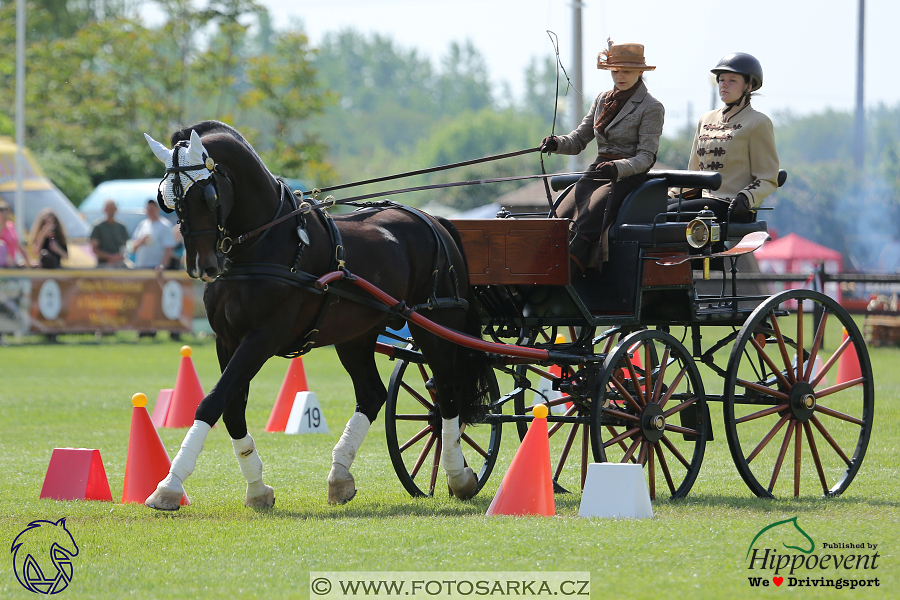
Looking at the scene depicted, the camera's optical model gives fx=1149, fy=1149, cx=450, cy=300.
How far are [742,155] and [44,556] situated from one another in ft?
16.6

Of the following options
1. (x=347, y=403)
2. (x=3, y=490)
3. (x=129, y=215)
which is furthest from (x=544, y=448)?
(x=129, y=215)

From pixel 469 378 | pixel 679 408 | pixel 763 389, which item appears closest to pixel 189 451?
pixel 469 378

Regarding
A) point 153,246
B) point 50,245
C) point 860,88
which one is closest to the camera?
point 50,245

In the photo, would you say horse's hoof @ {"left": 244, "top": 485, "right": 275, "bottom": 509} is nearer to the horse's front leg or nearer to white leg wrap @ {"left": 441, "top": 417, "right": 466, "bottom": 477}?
the horse's front leg

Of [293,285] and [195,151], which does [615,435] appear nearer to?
[293,285]

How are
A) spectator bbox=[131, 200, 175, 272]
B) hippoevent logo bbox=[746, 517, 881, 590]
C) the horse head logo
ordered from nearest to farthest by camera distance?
1. hippoevent logo bbox=[746, 517, 881, 590]
2. the horse head logo
3. spectator bbox=[131, 200, 175, 272]

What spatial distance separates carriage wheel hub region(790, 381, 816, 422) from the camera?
7.37 metres

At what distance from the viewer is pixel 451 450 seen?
23.7 feet

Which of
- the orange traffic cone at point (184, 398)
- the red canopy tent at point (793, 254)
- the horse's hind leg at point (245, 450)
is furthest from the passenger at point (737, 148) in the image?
the red canopy tent at point (793, 254)

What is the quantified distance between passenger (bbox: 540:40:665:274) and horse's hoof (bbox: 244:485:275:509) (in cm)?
234

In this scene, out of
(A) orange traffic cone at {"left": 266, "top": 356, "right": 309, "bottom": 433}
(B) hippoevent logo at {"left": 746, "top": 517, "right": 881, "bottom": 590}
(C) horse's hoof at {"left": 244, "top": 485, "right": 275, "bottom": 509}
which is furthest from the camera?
(A) orange traffic cone at {"left": 266, "top": 356, "right": 309, "bottom": 433}

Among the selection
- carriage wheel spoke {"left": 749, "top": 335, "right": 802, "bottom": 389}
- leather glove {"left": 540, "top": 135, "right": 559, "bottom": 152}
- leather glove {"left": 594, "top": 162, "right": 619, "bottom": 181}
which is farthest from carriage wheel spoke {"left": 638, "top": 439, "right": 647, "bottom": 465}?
leather glove {"left": 540, "top": 135, "right": 559, "bottom": 152}

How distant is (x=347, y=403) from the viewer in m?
12.3

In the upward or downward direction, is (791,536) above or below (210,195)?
below
